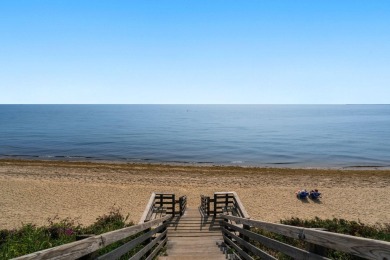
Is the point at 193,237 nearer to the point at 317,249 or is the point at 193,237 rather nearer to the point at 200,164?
the point at 317,249

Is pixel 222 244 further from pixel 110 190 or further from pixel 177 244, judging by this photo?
pixel 110 190

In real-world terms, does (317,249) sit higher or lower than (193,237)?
higher

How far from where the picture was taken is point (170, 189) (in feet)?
86.6

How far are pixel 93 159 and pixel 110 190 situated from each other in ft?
66.0

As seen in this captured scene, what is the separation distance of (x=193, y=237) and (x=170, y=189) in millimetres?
17047

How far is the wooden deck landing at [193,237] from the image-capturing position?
7070mm

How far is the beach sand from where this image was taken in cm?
2022

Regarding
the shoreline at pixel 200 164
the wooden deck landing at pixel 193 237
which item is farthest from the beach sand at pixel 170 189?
the wooden deck landing at pixel 193 237

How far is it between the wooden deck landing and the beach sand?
7.56 m

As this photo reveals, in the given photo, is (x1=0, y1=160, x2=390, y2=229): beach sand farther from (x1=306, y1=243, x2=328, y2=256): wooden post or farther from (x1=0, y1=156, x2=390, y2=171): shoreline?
(x1=306, y1=243, x2=328, y2=256): wooden post

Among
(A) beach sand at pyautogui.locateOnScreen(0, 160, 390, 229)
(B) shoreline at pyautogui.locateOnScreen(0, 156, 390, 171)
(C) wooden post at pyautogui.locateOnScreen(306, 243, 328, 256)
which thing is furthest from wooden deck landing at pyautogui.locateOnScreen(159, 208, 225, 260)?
(B) shoreline at pyautogui.locateOnScreen(0, 156, 390, 171)

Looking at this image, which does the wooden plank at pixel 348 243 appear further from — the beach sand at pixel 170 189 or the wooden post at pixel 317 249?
the beach sand at pixel 170 189

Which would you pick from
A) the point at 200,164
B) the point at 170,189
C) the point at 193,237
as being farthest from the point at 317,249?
the point at 200,164

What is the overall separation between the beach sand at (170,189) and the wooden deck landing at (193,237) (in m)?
7.56
